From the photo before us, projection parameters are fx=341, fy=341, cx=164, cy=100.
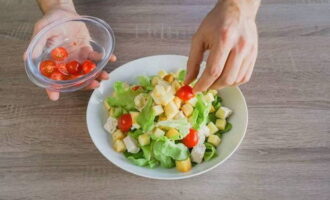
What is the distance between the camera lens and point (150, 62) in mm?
1222

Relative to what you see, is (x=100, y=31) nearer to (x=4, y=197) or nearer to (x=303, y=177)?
(x=4, y=197)

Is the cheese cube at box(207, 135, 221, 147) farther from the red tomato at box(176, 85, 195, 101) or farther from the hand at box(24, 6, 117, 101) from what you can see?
the hand at box(24, 6, 117, 101)

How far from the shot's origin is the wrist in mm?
1319

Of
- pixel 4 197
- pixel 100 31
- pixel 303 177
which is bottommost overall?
pixel 4 197

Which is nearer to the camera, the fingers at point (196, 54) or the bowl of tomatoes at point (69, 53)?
the fingers at point (196, 54)

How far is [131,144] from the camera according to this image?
3.30 feet

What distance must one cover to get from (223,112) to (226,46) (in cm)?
27

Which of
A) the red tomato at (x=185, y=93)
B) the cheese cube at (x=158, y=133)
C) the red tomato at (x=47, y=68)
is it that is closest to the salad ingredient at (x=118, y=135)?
the cheese cube at (x=158, y=133)

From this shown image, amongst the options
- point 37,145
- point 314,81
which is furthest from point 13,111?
point 314,81

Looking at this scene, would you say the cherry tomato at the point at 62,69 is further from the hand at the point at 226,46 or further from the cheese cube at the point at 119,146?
the hand at the point at 226,46

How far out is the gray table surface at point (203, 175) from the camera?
98cm

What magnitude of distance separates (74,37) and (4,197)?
0.60m

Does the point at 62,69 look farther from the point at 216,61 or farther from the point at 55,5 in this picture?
the point at 216,61

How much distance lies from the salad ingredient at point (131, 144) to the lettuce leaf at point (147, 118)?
5 centimetres
